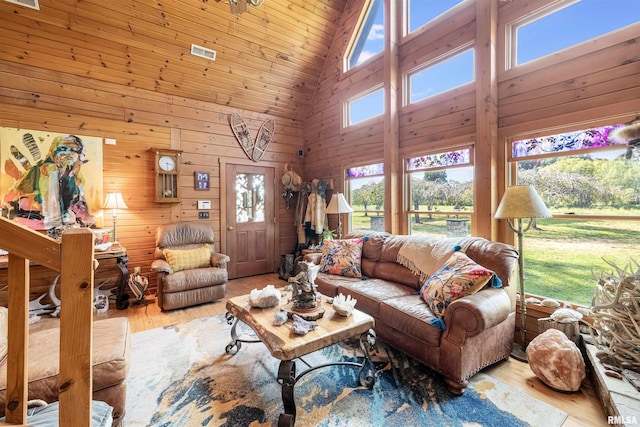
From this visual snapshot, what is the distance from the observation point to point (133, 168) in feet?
13.2

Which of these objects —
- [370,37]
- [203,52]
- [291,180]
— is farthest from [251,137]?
[370,37]

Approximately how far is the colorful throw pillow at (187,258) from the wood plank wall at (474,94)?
2.44m

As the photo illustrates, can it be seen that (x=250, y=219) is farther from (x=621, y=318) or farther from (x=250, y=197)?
(x=621, y=318)

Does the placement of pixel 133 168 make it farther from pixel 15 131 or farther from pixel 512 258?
pixel 512 258

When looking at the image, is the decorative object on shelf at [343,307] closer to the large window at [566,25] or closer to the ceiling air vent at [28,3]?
the large window at [566,25]

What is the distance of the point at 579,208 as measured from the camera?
2469mm

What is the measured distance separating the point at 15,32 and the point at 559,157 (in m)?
5.84

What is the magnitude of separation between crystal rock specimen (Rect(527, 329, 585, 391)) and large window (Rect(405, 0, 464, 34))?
361 cm

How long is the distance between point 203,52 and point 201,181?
1.91 metres

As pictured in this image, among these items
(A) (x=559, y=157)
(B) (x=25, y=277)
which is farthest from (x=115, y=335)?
(A) (x=559, y=157)

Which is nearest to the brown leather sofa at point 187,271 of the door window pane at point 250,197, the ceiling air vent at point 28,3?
the door window pane at point 250,197

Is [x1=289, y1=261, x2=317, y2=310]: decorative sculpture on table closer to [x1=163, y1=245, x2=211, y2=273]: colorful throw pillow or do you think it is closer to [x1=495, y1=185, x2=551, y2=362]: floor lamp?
[x1=495, y1=185, x2=551, y2=362]: floor lamp

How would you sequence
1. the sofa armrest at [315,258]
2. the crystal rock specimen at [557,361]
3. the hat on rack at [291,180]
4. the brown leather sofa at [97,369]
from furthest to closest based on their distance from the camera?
1. the hat on rack at [291,180]
2. the sofa armrest at [315,258]
3. the crystal rock specimen at [557,361]
4. the brown leather sofa at [97,369]

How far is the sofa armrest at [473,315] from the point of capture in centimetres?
185
